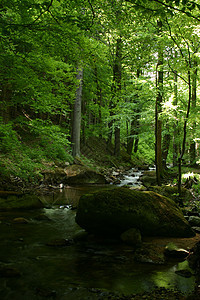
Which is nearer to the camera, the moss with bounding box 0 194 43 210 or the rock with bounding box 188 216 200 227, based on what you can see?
the rock with bounding box 188 216 200 227

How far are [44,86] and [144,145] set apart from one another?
88.8ft

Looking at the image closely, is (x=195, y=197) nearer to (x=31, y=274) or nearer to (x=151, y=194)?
(x=151, y=194)

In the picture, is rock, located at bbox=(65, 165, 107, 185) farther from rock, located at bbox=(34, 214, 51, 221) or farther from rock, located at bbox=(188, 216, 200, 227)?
rock, located at bbox=(188, 216, 200, 227)

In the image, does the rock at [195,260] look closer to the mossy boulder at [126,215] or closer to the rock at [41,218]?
the mossy boulder at [126,215]

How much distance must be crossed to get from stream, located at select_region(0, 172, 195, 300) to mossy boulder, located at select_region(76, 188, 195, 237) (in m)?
0.34

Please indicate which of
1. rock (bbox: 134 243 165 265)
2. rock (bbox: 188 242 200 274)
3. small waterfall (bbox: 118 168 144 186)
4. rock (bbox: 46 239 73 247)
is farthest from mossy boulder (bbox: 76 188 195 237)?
small waterfall (bbox: 118 168 144 186)

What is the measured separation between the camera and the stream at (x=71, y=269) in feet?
9.04

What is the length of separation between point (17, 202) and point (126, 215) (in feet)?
12.0

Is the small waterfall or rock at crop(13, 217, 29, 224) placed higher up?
rock at crop(13, 217, 29, 224)

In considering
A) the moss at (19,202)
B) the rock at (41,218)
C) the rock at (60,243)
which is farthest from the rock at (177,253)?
the moss at (19,202)

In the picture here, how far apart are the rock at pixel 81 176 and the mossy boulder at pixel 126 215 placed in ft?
23.3

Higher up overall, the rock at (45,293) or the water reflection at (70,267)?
the rock at (45,293)

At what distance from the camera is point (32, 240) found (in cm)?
442

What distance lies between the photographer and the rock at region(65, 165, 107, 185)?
11953mm
